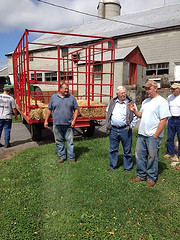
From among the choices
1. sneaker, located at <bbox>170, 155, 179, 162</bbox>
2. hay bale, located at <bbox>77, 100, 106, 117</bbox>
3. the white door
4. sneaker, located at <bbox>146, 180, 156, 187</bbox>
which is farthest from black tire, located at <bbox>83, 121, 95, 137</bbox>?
the white door

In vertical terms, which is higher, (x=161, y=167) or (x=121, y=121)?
(x=121, y=121)

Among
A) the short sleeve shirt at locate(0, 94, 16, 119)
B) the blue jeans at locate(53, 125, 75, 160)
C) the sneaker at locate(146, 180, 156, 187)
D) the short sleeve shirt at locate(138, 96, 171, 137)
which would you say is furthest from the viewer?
the short sleeve shirt at locate(0, 94, 16, 119)

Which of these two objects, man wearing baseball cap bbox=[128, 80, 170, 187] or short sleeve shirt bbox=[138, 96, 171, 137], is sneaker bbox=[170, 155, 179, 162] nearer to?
man wearing baseball cap bbox=[128, 80, 170, 187]

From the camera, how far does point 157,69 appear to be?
800 inches

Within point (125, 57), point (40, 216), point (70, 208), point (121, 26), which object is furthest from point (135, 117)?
point (121, 26)

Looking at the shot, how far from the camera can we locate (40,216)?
3096 millimetres

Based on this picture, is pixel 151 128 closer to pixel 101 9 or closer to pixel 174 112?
pixel 174 112

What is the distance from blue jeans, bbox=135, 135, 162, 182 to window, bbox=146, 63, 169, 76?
1787 centimetres

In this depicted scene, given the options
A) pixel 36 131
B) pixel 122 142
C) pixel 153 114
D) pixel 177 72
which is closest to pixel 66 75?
pixel 36 131

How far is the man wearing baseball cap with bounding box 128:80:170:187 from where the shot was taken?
3543 millimetres

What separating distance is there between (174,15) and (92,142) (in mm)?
20809

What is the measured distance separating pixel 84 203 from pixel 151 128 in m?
1.74

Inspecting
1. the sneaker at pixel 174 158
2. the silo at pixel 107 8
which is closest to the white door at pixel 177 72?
the sneaker at pixel 174 158

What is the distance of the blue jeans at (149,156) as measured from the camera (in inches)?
145
